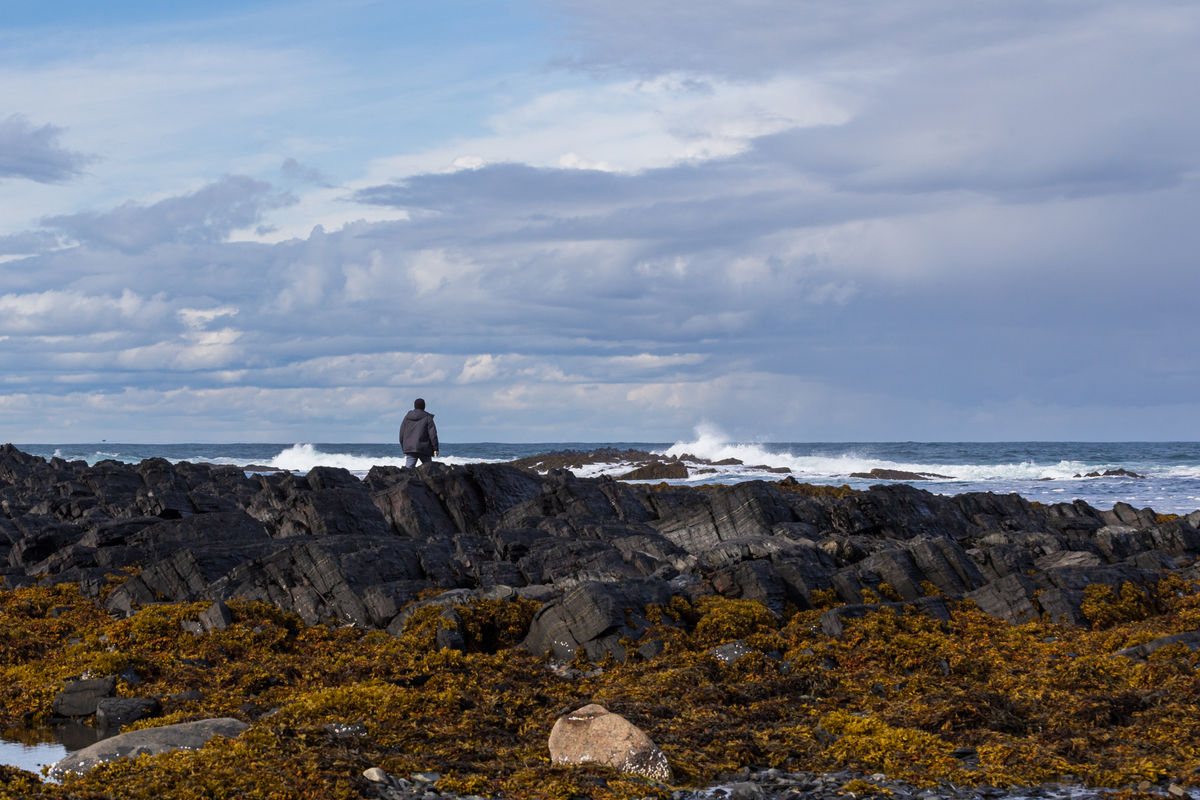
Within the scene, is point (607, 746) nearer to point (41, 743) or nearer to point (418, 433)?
point (41, 743)

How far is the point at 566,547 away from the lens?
19.5m

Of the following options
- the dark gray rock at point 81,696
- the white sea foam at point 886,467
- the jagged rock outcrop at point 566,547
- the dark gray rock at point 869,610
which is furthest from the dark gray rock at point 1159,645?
the white sea foam at point 886,467

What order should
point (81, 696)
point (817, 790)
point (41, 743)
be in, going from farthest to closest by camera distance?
point (81, 696)
point (41, 743)
point (817, 790)

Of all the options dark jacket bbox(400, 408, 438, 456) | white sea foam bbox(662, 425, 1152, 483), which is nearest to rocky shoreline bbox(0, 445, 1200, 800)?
dark jacket bbox(400, 408, 438, 456)

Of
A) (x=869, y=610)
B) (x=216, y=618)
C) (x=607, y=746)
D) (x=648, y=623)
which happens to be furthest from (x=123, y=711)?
(x=869, y=610)


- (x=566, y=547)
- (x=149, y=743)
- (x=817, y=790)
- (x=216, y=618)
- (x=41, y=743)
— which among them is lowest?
(x=41, y=743)

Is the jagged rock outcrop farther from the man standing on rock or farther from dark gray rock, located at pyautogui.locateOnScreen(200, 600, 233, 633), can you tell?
the man standing on rock

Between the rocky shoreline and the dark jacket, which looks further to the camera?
the dark jacket

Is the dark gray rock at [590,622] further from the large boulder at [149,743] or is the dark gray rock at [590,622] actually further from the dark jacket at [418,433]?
the dark jacket at [418,433]

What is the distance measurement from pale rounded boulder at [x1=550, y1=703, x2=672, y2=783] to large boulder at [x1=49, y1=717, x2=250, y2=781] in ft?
11.6

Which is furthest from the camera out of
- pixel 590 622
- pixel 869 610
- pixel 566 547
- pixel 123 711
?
pixel 566 547

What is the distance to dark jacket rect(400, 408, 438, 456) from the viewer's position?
1124 inches

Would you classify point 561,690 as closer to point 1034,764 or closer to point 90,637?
point 1034,764

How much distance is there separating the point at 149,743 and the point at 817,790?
6.60 m
